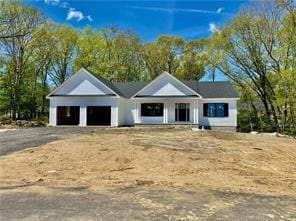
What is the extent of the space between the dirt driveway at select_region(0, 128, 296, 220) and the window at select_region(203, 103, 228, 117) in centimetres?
Result: 1520

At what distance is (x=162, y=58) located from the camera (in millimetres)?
44375

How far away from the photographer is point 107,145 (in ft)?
44.9

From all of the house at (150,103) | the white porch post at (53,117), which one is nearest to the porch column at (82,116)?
the house at (150,103)

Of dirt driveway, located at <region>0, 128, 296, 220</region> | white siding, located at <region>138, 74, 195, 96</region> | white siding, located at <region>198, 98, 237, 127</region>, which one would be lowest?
dirt driveway, located at <region>0, 128, 296, 220</region>

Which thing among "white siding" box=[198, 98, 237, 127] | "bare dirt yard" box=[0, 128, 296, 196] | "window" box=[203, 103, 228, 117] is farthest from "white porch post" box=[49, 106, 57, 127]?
"bare dirt yard" box=[0, 128, 296, 196]

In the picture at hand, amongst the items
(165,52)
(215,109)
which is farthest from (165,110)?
(165,52)

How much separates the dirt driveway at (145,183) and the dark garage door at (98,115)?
1588 centimetres

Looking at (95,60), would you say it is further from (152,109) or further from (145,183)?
(145,183)

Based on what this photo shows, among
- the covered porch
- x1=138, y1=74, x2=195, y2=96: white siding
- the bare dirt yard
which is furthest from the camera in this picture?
x1=138, y1=74, x2=195, y2=96: white siding

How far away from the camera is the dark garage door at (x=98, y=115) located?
2912 cm

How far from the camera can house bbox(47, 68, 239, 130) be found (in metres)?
28.4

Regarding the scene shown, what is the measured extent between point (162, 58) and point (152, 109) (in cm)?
1656

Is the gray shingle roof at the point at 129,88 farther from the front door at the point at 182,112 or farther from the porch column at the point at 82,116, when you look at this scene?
the front door at the point at 182,112

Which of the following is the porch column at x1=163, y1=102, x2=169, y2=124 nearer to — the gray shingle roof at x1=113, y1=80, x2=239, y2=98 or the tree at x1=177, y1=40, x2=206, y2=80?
the gray shingle roof at x1=113, y1=80, x2=239, y2=98
